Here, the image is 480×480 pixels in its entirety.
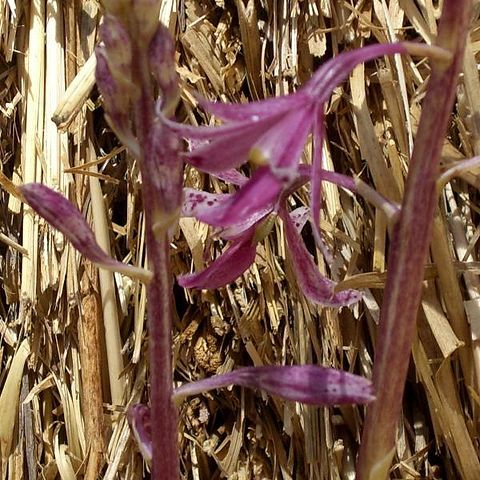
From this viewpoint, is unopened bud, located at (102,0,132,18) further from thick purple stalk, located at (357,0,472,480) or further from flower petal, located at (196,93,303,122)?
thick purple stalk, located at (357,0,472,480)

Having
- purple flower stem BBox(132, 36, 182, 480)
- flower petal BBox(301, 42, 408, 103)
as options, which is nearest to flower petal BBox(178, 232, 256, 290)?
purple flower stem BBox(132, 36, 182, 480)

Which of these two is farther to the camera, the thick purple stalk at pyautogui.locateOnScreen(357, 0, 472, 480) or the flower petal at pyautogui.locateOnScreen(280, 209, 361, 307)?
the flower petal at pyautogui.locateOnScreen(280, 209, 361, 307)

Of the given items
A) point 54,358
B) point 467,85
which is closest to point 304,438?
point 54,358

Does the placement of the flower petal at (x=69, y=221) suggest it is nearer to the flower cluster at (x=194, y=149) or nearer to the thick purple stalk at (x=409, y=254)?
the flower cluster at (x=194, y=149)

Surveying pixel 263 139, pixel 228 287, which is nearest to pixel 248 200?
pixel 263 139

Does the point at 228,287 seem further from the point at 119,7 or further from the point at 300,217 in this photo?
the point at 119,7

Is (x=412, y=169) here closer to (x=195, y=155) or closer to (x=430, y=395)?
(x=195, y=155)

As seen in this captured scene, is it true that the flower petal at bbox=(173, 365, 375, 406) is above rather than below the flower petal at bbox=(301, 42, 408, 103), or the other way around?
below
